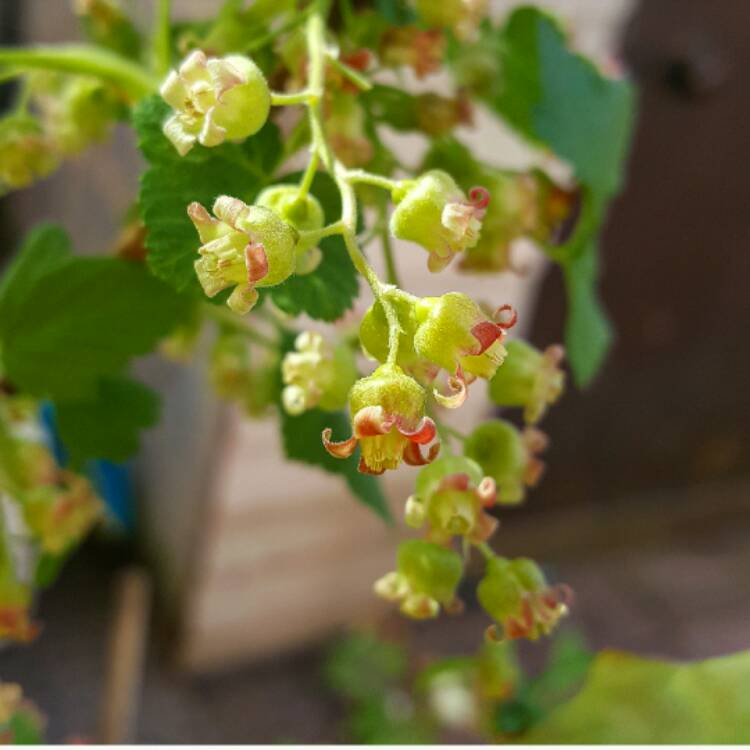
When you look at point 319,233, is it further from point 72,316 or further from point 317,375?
point 72,316

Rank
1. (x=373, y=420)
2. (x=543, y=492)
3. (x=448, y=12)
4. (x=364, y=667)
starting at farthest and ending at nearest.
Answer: (x=543, y=492) → (x=364, y=667) → (x=448, y=12) → (x=373, y=420)

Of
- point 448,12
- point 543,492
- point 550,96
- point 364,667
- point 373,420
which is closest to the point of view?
point 373,420

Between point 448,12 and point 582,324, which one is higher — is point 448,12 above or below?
above

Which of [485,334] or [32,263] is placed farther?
[32,263]

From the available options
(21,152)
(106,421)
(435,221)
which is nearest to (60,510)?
(106,421)

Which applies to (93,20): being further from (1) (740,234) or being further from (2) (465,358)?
(1) (740,234)
